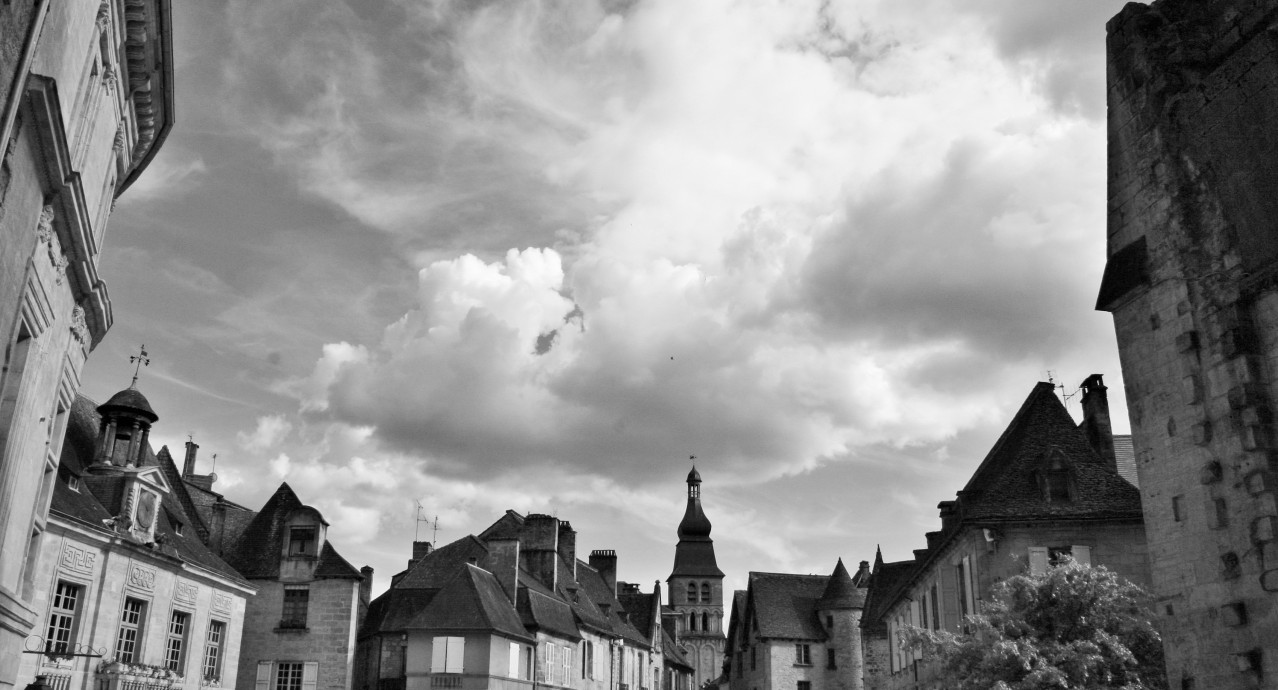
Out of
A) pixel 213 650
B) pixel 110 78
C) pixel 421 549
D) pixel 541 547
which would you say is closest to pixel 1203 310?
pixel 110 78

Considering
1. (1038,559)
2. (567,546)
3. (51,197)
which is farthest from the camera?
(567,546)

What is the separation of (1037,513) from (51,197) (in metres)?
19.5

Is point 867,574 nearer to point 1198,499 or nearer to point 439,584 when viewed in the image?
point 439,584

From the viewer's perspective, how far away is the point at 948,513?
92.9 feet

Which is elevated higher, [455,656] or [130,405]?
[130,405]

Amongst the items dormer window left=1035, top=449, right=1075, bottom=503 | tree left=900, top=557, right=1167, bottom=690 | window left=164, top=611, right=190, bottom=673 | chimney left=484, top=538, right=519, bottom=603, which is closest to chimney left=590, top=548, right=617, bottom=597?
chimney left=484, top=538, right=519, bottom=603

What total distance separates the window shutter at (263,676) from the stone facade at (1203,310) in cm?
2564

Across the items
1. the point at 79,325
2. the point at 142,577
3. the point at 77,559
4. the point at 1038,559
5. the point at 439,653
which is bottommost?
the point at 439,653

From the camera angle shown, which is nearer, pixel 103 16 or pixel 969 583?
pixel 103 16

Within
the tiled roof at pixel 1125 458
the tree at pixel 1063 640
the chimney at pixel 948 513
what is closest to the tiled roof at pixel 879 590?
the chimney at pixel 948 513

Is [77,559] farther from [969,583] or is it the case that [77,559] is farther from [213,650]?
[969,583]

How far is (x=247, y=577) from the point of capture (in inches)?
1212

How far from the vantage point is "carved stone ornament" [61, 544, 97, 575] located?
802 inches

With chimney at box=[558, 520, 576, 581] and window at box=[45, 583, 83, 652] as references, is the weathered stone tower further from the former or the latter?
window at box=[45, 583, 83, 652]
